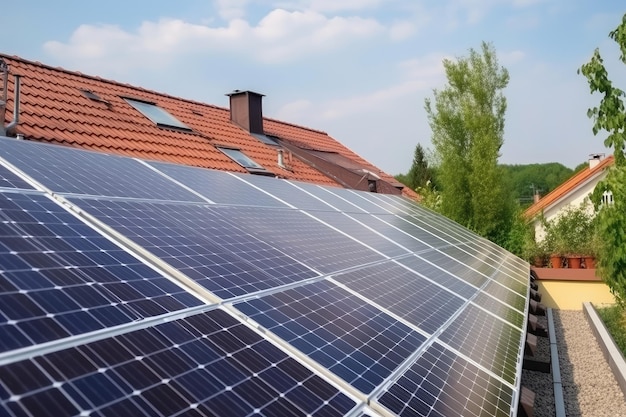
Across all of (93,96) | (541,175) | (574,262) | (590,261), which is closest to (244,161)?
(93,96)

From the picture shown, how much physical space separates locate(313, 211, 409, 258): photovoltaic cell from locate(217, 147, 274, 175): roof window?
6.39 meters

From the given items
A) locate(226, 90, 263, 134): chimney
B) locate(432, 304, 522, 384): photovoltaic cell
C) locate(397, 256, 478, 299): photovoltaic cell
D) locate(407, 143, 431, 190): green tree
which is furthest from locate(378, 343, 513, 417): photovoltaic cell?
locate(407, 143, 431, 190): green tree

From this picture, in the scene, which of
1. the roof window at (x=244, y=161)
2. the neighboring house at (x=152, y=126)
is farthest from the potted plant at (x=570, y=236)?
the roof window at (x=244, y=161)

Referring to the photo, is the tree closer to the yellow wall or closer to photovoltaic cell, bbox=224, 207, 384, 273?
the yellow wall

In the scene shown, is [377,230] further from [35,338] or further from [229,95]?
[229,95]

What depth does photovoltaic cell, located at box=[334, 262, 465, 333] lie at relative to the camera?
568cm

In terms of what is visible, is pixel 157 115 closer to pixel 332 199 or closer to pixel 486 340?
pixel 332 199

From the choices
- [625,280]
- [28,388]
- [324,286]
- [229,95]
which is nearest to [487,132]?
[229,95]

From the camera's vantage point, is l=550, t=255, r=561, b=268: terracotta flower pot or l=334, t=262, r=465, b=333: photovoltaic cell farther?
l=550, t=255, r=561, b=268: terracotta flower pot

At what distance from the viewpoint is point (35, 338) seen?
104 inches

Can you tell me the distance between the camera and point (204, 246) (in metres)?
5.16

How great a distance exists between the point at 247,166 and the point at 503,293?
871 centimetres

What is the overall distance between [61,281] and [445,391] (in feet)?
9.18

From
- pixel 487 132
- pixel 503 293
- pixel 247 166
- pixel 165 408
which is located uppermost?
pixel 487 132
